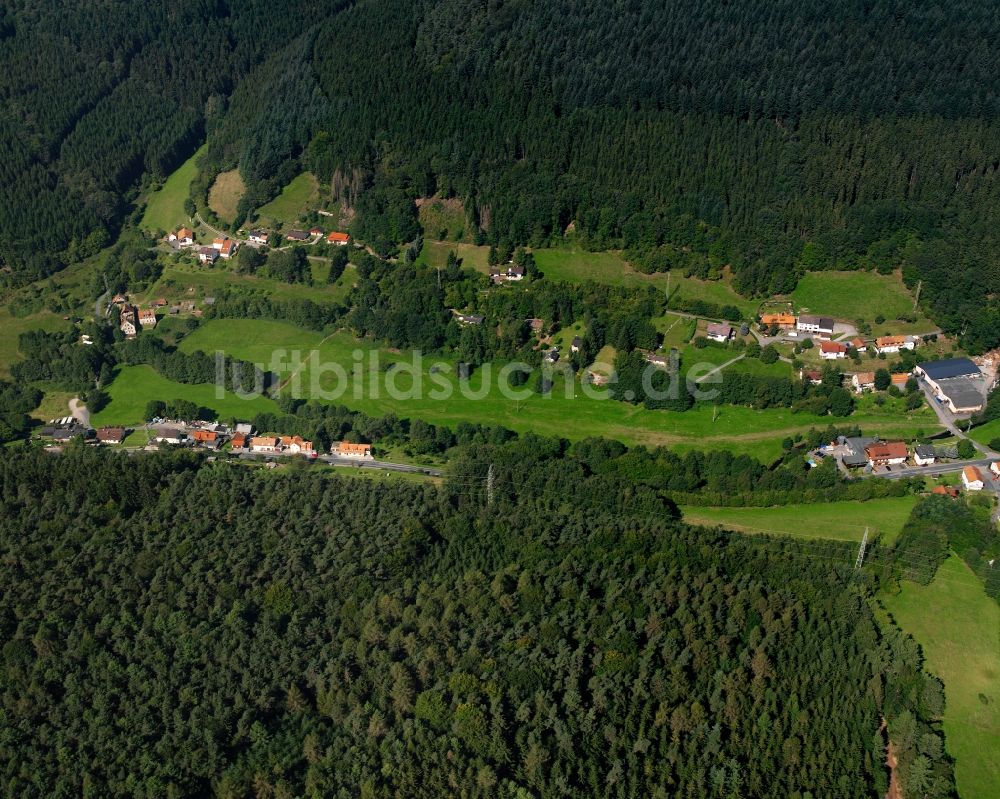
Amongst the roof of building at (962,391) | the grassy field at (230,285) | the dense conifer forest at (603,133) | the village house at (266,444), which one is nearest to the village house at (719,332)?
the dense conifer forest at (603,133)

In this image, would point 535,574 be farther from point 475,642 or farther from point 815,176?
point 815,176

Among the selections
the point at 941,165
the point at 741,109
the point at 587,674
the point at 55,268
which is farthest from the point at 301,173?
the point at 587,674

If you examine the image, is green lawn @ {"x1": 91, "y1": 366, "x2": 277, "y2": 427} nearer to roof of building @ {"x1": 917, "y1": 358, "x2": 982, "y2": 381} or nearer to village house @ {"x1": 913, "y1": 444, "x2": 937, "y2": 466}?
village house @ {"x1": 913, "y1": 444, "x2": 937, "y2": 466}

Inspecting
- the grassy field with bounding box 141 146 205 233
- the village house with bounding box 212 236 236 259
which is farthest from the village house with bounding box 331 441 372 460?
the grassy field with bounding box 141 146 205 233

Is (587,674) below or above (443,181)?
below

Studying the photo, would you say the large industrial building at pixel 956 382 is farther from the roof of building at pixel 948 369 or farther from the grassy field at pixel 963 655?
the grassy field at pixel 963 655

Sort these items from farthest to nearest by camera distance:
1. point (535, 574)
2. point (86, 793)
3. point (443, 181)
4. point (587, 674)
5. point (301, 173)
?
point (301, 173)
point (443, 181)
point (535, 574)
point (587, 674)
point (86, 793)
